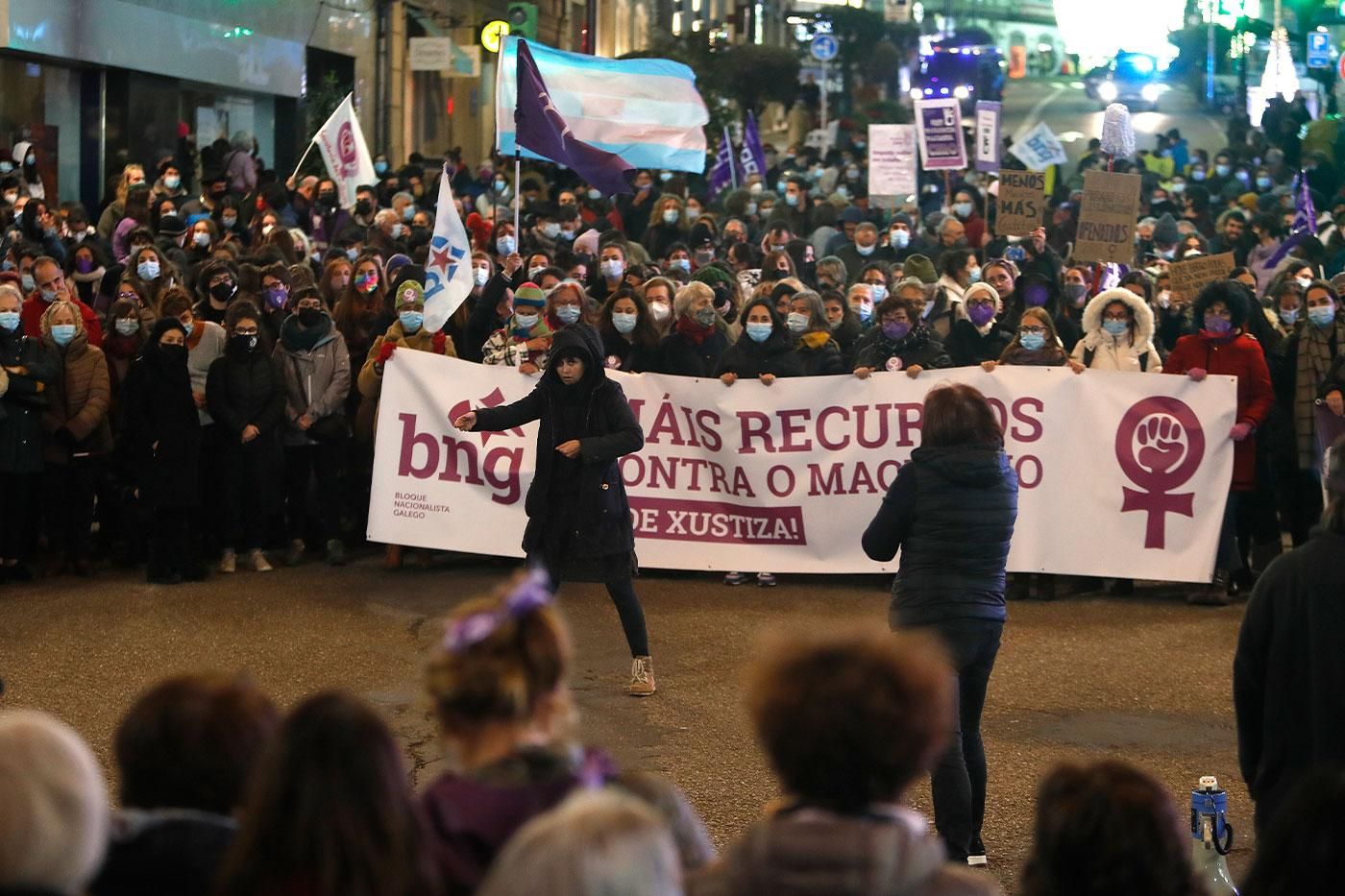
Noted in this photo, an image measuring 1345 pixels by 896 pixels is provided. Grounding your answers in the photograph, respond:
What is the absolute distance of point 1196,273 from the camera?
1364 centimetres

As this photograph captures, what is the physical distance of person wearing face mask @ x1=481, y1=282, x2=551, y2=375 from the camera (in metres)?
11.9

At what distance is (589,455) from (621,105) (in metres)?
7.66

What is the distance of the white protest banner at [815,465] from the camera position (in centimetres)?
1142

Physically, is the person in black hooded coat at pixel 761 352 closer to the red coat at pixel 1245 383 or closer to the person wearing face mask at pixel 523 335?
the person wearing face mask at pixel 523 335

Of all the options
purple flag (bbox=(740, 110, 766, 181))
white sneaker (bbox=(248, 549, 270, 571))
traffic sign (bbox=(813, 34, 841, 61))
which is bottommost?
white sneaker (bbox=(248, 549, 270, 571))

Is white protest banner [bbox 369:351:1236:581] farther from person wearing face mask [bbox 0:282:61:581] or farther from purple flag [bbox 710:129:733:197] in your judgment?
purple flag [bbox 710:129:733:197]

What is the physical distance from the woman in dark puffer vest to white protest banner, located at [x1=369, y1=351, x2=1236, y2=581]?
197 inches

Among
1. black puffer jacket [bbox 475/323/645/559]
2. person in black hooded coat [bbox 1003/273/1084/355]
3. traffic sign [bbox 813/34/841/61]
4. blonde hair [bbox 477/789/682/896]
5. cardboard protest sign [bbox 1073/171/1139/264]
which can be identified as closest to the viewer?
blonde hair [bbox 477/789/682/896]

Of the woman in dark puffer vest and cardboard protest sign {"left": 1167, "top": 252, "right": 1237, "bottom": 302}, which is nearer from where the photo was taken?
the woman in dark puffer vest

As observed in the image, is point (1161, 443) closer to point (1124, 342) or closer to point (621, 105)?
point (1124, 342)

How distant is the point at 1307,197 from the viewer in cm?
2086

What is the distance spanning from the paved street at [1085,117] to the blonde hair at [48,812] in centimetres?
4085

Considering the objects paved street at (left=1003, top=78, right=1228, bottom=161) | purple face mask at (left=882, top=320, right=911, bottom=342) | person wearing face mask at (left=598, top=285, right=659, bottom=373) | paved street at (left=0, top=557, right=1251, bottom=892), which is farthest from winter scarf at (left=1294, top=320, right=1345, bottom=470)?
paved street at (left=1003, top=78, right=1228, bottom=161)

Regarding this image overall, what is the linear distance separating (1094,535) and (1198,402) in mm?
994
